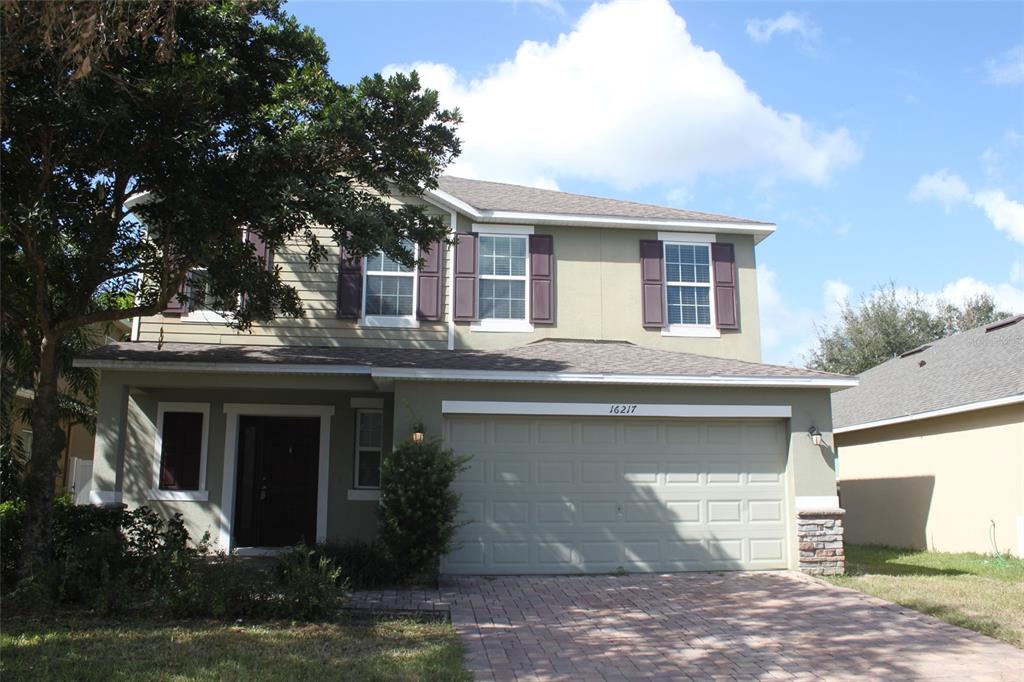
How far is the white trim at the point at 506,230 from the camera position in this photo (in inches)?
565

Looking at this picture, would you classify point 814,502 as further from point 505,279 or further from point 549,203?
point 549,203

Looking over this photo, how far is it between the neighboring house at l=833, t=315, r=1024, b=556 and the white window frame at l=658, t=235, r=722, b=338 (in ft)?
14.8

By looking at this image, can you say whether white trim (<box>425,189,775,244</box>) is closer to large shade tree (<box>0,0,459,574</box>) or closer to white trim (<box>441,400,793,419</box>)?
large shade tree (<box>0,0,459,574</box>)

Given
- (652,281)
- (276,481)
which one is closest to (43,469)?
(276,481)

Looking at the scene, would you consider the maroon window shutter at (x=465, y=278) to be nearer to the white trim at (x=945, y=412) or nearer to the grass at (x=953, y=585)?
the grass at (x=953, y=585)

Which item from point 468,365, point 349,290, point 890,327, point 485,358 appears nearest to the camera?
point 468,365

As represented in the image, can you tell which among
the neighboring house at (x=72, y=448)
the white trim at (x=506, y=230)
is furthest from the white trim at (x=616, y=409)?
the neighboring house at (x=72, y=448)

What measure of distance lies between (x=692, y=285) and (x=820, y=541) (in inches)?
203

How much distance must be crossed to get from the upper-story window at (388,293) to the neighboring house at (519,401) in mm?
38

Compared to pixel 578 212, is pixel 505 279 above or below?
below

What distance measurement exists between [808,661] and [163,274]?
27.2 feet

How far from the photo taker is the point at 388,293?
14.0 meters

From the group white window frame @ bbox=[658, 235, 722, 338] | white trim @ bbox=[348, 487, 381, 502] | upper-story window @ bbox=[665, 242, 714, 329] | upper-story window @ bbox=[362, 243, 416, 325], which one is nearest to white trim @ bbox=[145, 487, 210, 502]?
white trim @ bbox=[348, 487, 381, 502]

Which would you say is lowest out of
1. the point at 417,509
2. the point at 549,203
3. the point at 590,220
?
the point at 417,509
